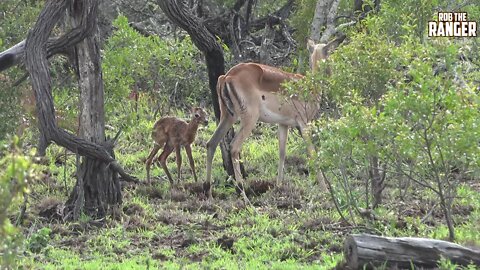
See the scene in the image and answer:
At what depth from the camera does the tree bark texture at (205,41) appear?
11.5 metres

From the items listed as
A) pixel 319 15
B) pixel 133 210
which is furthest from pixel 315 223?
pixel 319 15

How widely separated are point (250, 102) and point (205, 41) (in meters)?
1.10

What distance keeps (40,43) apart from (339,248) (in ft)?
11.4

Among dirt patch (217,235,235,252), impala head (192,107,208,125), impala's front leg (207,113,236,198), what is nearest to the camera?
dirt patch (217,235,235,252)

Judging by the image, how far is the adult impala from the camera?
12555 millimetres

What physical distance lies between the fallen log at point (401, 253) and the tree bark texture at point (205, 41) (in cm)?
475

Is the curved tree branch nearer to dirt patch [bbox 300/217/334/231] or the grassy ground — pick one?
the grassy ground

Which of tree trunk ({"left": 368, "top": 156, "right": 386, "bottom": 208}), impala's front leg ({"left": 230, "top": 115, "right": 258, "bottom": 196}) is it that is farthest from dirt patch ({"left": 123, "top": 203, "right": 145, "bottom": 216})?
tree trunk ({"left": 368, "top": 156, "right": 386, "bottom": 208})

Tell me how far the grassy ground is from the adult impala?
629mm

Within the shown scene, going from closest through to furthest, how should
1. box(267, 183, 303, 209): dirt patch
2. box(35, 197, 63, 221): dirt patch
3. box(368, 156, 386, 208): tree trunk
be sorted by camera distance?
box(368, 156, 386, 208): tree trunk < box(35, 197, 63, 221): dirt patch < box(267, 183, 303, 209): dirt patch

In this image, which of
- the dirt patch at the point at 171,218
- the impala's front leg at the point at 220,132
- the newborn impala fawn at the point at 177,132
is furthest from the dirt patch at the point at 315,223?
the newborn impala fawn at the point at 177,132

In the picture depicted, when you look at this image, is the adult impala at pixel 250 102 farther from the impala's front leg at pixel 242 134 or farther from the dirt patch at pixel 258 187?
the dirt patch at pixel 258 187

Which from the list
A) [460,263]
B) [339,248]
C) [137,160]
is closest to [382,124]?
[460,263]

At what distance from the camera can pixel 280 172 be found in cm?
1279
